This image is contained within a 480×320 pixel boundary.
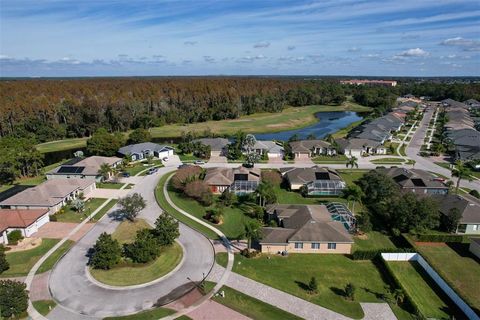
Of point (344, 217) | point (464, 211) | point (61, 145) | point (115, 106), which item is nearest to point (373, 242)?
point (344, 217)

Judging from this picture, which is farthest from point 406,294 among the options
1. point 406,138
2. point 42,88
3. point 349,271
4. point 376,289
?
point 42,88

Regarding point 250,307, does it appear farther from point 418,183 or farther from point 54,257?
point 418,183

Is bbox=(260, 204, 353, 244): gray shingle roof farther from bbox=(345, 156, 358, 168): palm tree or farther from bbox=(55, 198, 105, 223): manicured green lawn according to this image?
bbox=(55, 198, 105, 223): manicured green lawn

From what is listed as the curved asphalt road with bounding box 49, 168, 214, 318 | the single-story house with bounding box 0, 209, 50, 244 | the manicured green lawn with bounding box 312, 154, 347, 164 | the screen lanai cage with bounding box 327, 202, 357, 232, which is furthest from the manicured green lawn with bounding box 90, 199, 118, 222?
the manicured green lawn with bounding box 312, 154, 347, 164

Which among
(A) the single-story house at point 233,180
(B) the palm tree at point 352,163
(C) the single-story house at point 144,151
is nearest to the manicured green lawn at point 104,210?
(A) the single-story house at point 233,180

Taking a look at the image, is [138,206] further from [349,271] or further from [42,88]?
[42,88]

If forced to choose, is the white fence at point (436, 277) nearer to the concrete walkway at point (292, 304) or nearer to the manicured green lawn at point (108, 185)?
the concrete walkway at point (292, 304)
